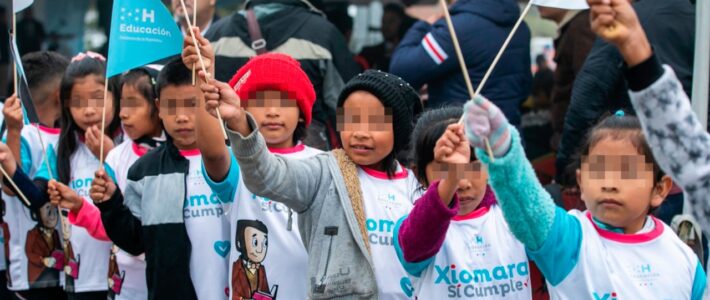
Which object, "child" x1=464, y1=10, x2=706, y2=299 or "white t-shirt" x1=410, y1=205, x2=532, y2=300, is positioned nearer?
"child" x1=464, y1=10, x2=706, y2=299

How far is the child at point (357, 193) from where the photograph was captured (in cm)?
376

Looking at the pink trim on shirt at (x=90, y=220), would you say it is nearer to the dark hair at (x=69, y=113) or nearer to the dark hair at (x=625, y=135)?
the dark hair at (x=69, y=113)

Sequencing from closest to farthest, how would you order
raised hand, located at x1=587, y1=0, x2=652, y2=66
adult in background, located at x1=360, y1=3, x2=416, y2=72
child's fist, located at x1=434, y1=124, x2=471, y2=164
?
1. raised hand, located at x1=587, y1=0, x2=652, y2=66
2. child's fist, located at x1=434, y1=124, x2=471, y2=164
3. adult in background, located at x1=360, y1=3, x2=416, y2=72

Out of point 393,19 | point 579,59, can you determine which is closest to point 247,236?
point 579,59

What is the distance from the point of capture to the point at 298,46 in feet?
19.6

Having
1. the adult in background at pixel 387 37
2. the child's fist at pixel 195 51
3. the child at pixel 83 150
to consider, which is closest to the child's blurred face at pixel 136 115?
the child at pixel 83 150

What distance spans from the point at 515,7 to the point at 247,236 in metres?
2.43

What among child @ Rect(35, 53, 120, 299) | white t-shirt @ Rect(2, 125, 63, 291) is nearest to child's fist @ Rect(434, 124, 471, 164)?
child @ Rect(35, 53, 120, 299)

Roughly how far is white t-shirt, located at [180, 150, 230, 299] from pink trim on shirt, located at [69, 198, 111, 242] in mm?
540

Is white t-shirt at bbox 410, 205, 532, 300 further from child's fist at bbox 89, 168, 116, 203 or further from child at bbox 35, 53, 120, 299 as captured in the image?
child at bbox 35, 53, 120, 299

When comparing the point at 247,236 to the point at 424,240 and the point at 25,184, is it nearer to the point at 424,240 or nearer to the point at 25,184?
the point at 424,240

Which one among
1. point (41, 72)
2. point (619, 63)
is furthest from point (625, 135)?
point (41, 72)

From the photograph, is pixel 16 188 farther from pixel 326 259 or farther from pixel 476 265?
pixel 476 265

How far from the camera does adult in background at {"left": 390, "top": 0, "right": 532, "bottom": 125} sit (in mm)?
5723
